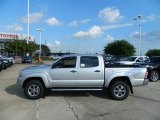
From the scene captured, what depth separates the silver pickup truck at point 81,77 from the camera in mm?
9766

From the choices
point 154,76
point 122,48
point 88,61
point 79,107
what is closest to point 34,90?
point 79,107

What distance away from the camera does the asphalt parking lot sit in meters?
7.47

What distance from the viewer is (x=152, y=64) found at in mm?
16719

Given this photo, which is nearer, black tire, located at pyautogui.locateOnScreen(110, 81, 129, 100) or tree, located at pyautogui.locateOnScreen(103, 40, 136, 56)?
black tire, located at pyautogui.locateOnScreen(110, 81, 129, 100)

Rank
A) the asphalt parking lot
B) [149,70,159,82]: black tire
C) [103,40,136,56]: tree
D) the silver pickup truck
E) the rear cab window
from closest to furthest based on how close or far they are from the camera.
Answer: the asphalt parking lot
the silver pickup truck
the rear cab window
[149,70,159,82]: black tire
[103,40,136,56]: tree

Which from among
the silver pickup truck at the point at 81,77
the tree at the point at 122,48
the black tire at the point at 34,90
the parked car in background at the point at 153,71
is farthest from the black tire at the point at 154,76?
the tree at the point at 122,48

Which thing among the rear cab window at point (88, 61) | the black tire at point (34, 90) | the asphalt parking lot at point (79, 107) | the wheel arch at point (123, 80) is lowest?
the asphalt parking lot at point (79, 107)

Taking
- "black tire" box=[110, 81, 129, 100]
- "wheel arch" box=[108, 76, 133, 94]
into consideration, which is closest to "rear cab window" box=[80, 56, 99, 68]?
"wheel arch" box=[108, 76, 133, 94]

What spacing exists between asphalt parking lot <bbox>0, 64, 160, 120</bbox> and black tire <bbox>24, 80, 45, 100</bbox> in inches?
9.0

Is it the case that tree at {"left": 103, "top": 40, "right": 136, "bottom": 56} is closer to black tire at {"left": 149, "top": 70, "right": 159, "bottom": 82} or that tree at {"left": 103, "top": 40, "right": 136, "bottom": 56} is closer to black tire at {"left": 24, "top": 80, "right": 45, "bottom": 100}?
black tire at {"left": 149, "top": 70, "right": 159, "bottom": 82}

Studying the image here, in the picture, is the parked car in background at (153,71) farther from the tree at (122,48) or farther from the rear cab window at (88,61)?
the tree at (122,48)

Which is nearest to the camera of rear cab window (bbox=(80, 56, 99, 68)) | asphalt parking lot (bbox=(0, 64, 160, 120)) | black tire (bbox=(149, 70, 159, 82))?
asphalt parking lot (bbox=(0, 64, 160, 120))

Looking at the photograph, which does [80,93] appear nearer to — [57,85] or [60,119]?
[57,85]

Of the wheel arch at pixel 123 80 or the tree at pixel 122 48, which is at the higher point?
the tree at pixel 122 48
